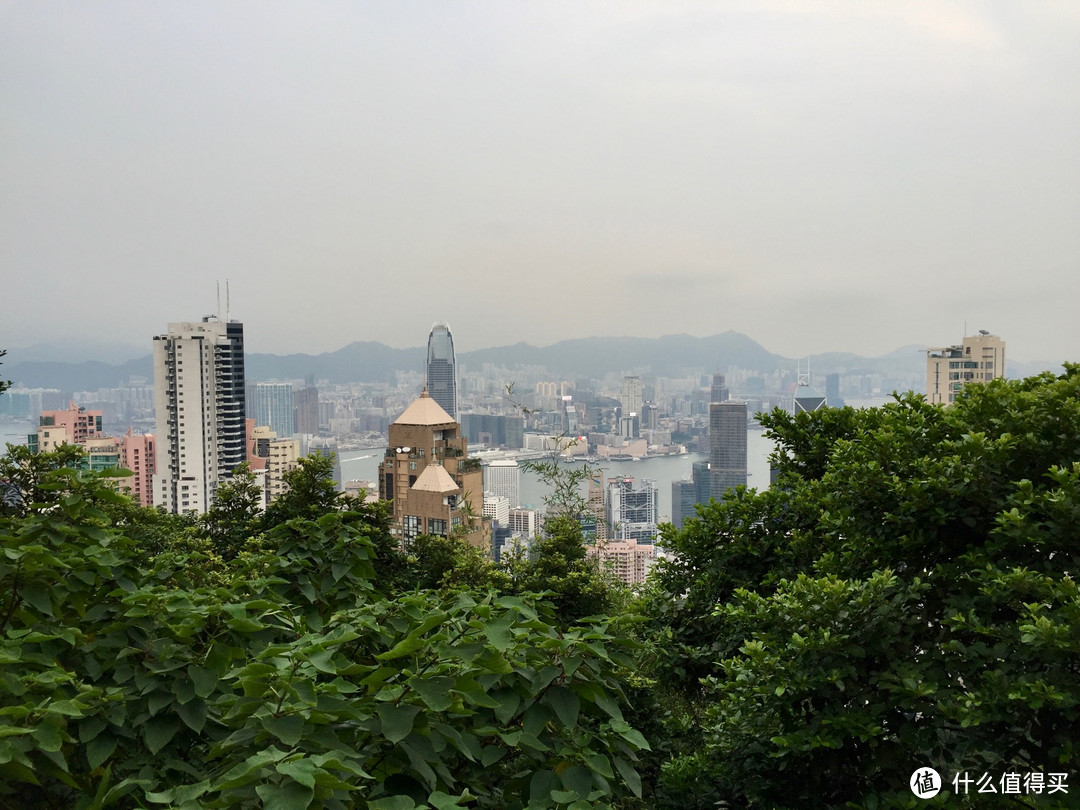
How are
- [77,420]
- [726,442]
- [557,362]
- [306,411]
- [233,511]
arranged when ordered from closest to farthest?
1. [233,511]
2. [726,442]
3. [77,420]
4. [306,411]
5. [557,362]

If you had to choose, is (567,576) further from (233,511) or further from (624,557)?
(233,511)

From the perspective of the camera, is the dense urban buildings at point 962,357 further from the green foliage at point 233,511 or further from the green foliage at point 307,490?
the green foliage at point 233,511

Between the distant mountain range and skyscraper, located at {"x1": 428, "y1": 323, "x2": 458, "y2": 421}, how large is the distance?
0.38 m

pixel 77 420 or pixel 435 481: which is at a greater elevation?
pixel 77 420

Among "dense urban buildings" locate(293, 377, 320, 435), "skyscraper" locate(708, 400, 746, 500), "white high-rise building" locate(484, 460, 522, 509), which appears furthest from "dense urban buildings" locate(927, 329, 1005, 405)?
"dense urban buildings" locate(293, 377, 320, 435)

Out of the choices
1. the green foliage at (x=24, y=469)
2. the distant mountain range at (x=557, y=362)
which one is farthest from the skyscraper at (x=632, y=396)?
the green foliage at (x=24, y=469)

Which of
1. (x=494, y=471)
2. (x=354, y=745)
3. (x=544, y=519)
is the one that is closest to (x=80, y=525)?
(x=354, y=745)

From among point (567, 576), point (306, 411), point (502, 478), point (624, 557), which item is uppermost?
point (306, 411)

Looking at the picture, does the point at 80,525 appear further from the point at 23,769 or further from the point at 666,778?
the point at 666,778

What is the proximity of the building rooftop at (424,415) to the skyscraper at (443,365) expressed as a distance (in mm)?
5858

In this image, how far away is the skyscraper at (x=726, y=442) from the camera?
24.5ft

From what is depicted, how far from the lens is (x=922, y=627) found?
2.16 m

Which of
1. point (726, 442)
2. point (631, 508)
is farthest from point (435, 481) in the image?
point (726, 442)

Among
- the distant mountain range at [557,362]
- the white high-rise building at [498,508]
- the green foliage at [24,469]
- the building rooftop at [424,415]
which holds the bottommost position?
the white high-rise building at [498,508]
